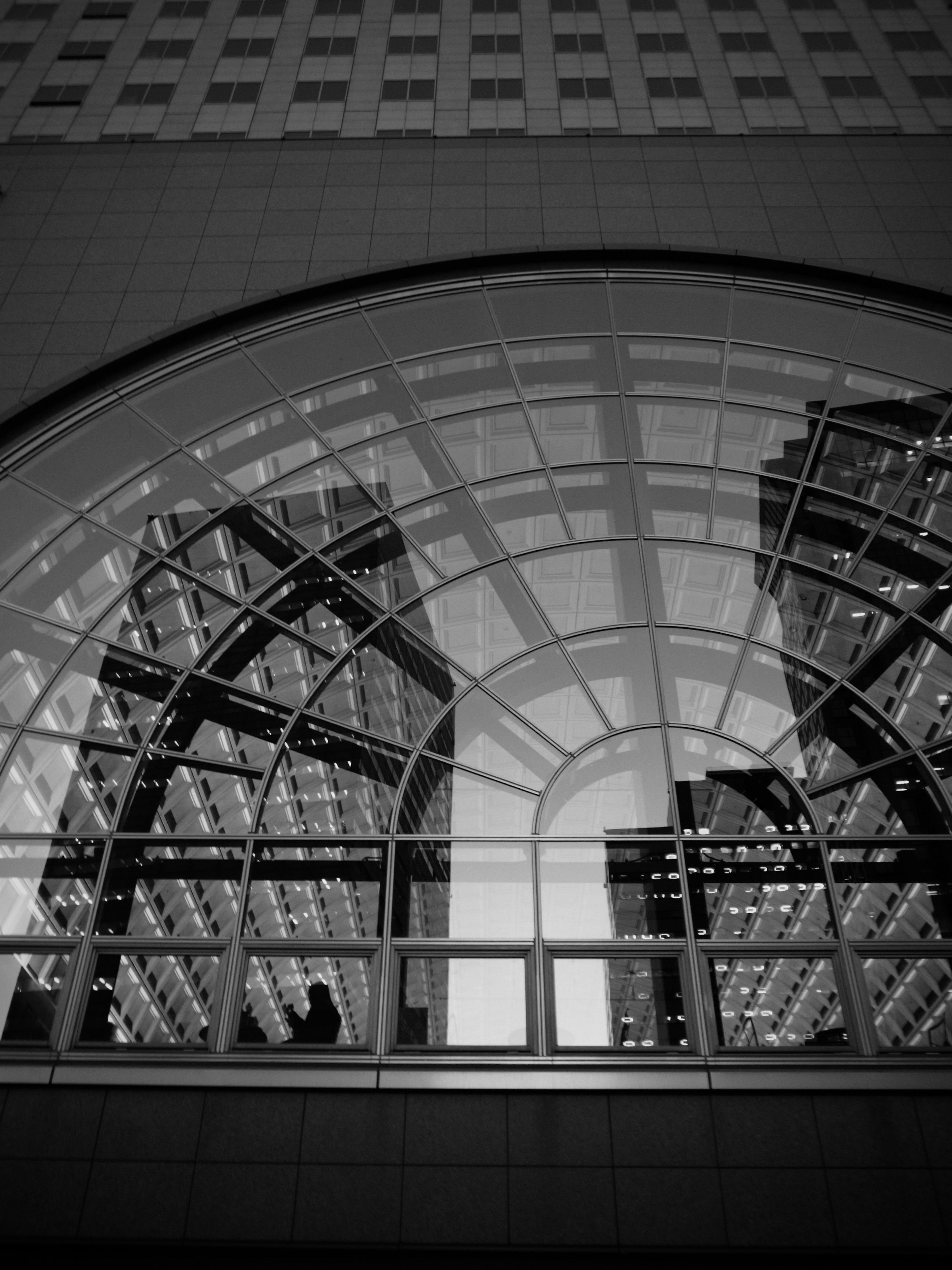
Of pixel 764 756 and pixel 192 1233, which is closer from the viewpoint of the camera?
pixel 192 1233

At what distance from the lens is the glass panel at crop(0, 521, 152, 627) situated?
18.4m

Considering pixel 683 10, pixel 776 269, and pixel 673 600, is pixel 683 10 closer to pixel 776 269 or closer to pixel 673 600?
pixel 776 269

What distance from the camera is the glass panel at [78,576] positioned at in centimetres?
1839

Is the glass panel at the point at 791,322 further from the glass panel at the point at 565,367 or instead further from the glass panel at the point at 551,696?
the glass panel at the point at 551,696

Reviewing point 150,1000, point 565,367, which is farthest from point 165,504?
point 150,1000

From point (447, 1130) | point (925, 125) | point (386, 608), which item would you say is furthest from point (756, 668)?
point (925, 125)

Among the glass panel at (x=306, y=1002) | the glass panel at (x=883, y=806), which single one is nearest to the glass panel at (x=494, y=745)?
the glass panel at (x=306, y=1002)

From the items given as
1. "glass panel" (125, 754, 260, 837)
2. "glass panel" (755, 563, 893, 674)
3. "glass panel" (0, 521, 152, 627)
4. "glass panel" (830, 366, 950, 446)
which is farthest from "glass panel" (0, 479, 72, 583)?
"glass panel" (830, 366, 950, 446)

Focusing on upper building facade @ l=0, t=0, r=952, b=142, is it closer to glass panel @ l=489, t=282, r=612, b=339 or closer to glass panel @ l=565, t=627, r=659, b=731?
glass panel @ l=489, t=282, r=612, b=339

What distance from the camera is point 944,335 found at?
21.4 m

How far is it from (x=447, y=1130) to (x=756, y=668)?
9.66m

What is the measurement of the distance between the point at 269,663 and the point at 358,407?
6.45m

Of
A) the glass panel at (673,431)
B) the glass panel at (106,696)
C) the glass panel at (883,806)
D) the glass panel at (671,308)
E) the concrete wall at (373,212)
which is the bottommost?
the glass panel at (883,806)

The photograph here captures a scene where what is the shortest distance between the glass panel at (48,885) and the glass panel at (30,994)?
0.44 metres
